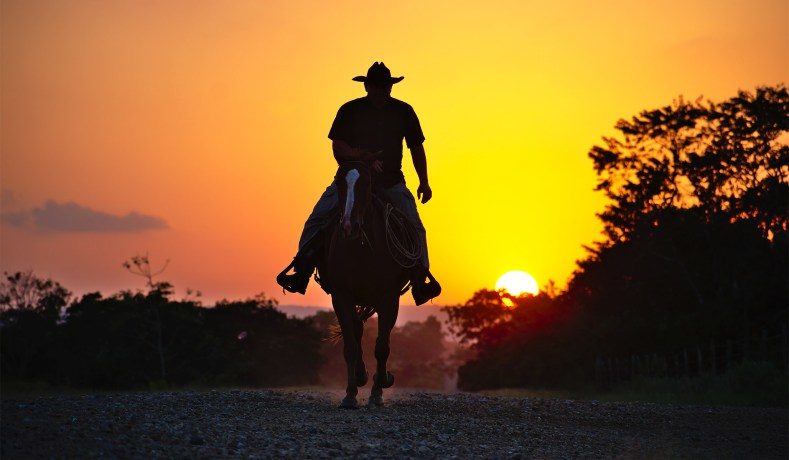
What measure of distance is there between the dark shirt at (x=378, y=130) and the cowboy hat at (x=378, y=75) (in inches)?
11.1

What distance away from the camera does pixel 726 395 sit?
79.4 feet

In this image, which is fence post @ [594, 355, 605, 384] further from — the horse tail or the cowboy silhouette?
the cowboy silhouette

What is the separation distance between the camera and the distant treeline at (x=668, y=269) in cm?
3762

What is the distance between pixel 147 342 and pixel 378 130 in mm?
26762

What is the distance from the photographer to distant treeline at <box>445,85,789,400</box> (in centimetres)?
3762

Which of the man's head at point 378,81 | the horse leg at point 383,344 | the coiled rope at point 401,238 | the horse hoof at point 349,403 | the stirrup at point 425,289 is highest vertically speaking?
the man's head at point 378,81

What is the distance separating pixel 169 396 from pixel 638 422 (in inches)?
287

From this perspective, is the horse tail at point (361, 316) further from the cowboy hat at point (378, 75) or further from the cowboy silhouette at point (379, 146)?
the cowboy hat at point (378, 75)

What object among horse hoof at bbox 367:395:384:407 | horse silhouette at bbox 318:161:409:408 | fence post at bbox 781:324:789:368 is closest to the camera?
horse silhouette at bbox 318:161:409:408

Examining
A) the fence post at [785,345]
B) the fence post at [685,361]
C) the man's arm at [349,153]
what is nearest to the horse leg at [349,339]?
the man's arm at [349,153]

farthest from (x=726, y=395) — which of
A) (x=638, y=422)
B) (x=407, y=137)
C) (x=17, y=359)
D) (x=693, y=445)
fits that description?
(x=17, y=359)

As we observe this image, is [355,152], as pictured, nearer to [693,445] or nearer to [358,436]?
[358,436]

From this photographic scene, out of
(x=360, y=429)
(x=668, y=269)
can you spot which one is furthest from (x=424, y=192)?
(x=668, y=269)

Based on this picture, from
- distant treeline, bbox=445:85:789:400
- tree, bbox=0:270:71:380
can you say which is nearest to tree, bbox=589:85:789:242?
distant treeline, bbox=445:85:789:400
